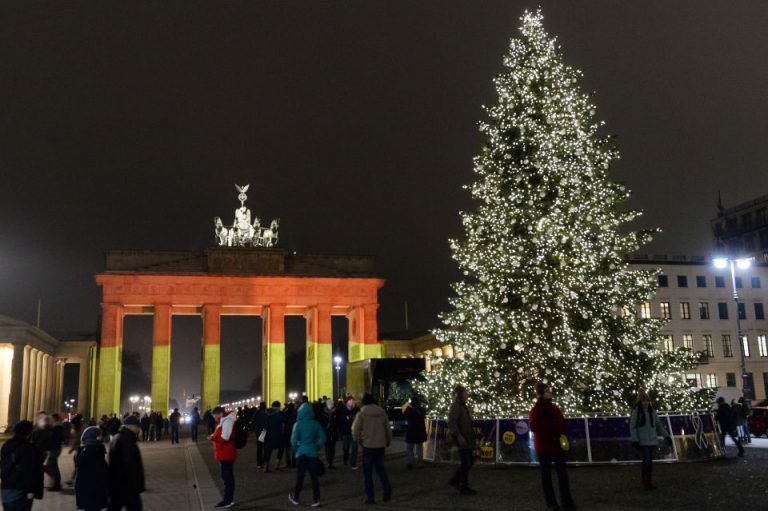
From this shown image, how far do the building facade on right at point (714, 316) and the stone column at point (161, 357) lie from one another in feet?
144

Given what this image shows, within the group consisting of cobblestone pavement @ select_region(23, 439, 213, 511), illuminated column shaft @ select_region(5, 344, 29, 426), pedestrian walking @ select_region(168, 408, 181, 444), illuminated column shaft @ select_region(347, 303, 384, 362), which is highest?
illuminated column shaft @ select_region(347, 303, 384, 362)

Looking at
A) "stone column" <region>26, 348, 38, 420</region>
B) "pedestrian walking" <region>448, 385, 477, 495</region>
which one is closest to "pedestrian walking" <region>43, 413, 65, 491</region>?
"pedestrian walking" <region>448, 385, 477, 495</region>

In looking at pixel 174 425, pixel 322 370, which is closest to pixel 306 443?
pixel 174 425

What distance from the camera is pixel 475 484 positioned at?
646 inches

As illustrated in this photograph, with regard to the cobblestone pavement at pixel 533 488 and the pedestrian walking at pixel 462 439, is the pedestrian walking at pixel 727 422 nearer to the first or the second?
the cobblestone pavement at pixel 533 488

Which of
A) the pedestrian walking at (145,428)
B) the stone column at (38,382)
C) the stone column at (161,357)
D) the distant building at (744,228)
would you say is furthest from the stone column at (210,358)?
the distant building at (744,228)

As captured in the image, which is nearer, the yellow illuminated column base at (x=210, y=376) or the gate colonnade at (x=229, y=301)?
the gate colonnade at (x=229, y=301)

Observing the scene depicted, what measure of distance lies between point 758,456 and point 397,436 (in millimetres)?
21290

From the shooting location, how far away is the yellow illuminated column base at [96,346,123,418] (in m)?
66.1

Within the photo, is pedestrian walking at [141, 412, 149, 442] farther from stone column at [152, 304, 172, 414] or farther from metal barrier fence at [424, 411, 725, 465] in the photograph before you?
metal barrier fence at [424, 411, 725, 465]

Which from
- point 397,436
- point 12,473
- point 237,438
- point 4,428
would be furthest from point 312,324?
point 12,473

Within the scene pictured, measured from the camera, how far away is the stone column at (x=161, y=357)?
68.4 meters

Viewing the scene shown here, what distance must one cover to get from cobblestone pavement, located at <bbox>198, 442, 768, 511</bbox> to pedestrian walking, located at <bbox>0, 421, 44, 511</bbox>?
16.9 ft

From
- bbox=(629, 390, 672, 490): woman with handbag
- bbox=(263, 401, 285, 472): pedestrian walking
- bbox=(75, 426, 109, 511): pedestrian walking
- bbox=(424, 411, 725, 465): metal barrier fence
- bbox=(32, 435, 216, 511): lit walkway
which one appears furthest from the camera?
bbox=(263, 401, 285, 472): pedestrian walking
